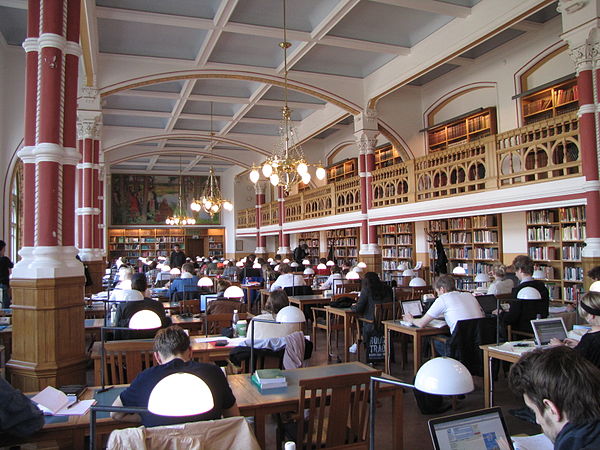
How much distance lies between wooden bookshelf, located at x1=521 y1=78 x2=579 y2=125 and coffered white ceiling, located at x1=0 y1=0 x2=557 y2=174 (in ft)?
4.54

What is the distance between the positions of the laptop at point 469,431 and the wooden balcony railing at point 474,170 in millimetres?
6769

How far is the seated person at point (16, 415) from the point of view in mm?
2496

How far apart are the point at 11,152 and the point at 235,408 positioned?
9.59m

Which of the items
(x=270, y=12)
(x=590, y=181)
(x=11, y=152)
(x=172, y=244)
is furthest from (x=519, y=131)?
(x=172, y=244)

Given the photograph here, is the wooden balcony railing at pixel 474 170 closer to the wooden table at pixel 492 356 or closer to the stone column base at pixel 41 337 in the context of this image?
the wooden table at pixel 492 356

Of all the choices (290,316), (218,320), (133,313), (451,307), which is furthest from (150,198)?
(290,316)

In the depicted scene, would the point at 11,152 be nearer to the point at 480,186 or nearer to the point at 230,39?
the point at 230,39

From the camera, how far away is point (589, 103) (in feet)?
23.8

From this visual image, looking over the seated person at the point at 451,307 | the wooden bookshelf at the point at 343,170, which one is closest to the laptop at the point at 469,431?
the seated person at the point at 451,307

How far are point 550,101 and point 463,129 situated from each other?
8.75 feet

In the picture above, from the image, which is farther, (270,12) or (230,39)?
(230,39)

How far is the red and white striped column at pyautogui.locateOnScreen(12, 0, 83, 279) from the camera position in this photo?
4500mm

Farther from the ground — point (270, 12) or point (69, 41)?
point (270, 12)

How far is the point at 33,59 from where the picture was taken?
15.4 ft
